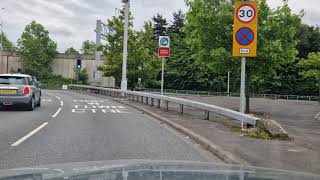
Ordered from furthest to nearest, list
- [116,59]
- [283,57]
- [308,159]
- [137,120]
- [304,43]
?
[304,43]
[116,59]
[283,57]
[137,120]
[308,159]

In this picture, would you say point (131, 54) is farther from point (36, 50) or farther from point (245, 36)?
point (36, 50)

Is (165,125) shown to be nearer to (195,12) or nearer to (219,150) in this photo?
(219,150)

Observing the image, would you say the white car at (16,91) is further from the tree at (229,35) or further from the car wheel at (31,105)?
the tree at (229,35)

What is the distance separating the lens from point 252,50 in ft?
47.9

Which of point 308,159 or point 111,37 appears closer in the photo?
point 308,159

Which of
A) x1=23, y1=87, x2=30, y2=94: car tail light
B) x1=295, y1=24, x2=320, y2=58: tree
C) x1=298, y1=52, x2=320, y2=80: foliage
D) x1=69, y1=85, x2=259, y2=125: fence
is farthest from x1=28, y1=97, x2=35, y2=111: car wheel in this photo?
x1=295, y1=24, x2=320, y2=58: tree

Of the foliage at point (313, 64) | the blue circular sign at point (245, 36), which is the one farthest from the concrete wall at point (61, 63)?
the blue circular sign at point (245, 36)

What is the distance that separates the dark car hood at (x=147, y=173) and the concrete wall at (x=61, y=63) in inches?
3317

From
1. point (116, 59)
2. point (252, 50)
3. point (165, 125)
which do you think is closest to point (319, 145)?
point (252, 50)

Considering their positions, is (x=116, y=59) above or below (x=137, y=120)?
above

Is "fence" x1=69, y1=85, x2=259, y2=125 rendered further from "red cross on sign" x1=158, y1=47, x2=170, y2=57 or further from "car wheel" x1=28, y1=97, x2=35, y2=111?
"car wheel" x1=28, y1=97, x2=35, y2=111

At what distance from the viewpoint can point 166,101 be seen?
23.2 meters

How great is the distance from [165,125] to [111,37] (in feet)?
124

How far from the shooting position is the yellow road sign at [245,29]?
47.6 ft
